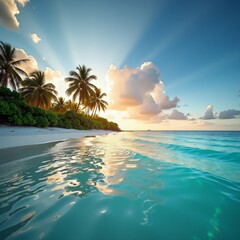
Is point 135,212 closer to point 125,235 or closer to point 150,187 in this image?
point 125,235

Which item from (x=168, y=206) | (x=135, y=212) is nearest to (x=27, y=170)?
(x=135, y=212)

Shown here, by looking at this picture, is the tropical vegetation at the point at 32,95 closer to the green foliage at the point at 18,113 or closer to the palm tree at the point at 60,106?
the green foliage at the point at 18,113

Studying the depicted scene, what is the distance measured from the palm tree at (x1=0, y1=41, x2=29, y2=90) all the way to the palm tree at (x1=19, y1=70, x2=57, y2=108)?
2.58 m

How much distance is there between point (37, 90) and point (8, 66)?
5.77 meters

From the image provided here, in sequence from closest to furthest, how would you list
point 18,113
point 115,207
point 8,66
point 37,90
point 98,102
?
point 115,207 → point 18,113 → point 8,66 → point 37,90 → point 98,102

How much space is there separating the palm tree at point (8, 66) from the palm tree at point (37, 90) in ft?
8.46

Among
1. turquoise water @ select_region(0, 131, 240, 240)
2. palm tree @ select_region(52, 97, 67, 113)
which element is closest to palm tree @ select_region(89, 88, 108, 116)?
palm tree @ select_region(52, 97, 67, 113)

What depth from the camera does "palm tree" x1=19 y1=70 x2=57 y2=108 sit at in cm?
2497

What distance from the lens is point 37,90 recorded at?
2544 cm

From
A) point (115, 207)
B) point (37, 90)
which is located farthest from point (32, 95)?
point (115, 207)

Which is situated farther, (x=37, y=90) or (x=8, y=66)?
(x=37, y=90)

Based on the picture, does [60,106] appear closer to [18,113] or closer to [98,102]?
[98,102]

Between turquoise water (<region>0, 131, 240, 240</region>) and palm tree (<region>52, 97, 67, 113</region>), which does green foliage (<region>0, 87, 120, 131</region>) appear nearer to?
turquoise water (<region>0, 131, 240, 240</region>)

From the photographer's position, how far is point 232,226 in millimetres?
1732
